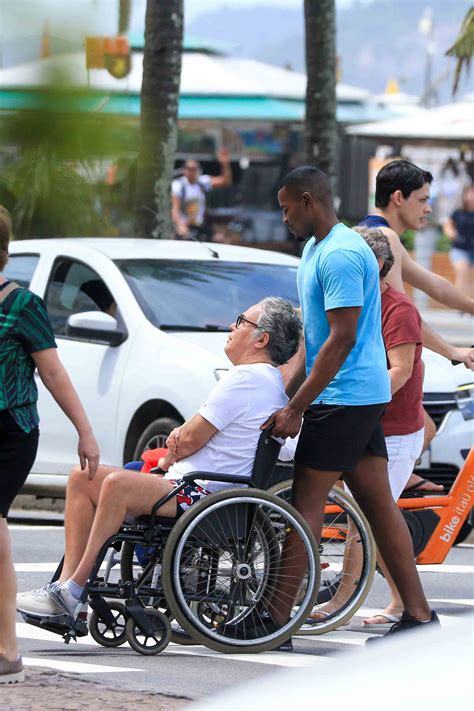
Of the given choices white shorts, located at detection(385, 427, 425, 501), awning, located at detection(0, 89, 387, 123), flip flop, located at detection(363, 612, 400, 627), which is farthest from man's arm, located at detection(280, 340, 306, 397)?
awning, located at detection(0, 89, 387, 123)

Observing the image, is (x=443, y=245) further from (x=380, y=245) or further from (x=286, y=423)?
(x=286, y=423)

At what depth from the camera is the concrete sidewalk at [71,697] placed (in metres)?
5.39

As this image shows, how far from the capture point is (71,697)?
5523 millimetres

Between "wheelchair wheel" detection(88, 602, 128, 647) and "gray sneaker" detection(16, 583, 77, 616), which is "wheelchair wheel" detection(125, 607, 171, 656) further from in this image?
"gray sneaker" detection(16, 583, 77, 616)

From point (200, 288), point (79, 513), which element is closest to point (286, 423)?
point (79, 513)

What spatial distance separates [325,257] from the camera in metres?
6.31

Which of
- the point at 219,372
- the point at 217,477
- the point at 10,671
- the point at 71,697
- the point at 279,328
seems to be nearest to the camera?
the point at 71,697

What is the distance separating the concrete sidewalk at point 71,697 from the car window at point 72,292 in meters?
4.44

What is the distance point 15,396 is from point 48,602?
37.2 inches

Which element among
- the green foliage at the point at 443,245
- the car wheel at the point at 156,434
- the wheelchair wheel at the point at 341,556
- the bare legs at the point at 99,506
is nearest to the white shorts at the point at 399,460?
the wheelchair wheel at the point at 341,556

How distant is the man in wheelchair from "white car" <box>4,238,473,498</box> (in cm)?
244

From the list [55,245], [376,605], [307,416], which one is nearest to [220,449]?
[307,416]

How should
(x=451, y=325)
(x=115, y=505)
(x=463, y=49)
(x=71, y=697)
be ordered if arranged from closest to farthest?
(x=71, y=697)
(x=115, y=505)
(x=463, y=49)
(x=451, y=325)

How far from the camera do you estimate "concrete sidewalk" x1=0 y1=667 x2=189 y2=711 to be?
539 centimetres
